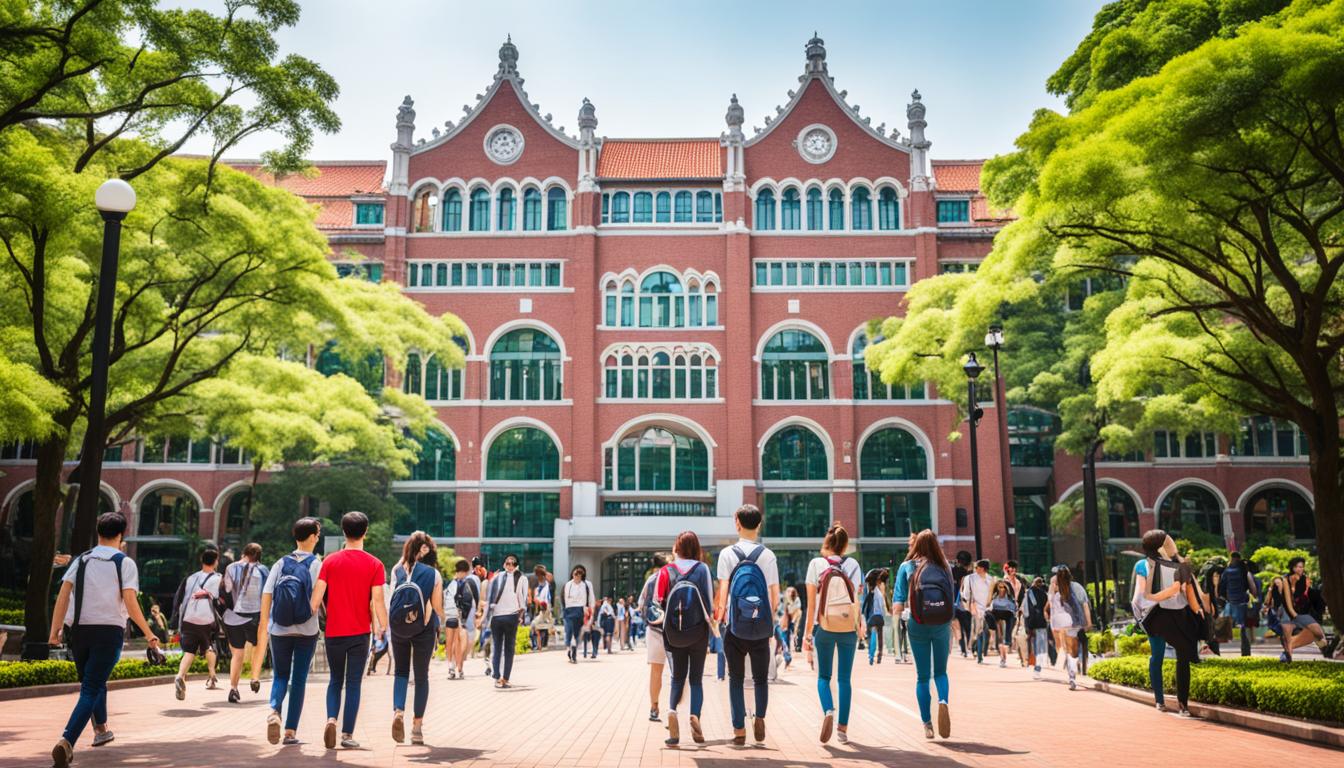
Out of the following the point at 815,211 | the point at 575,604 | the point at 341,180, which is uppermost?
the point at 341,180

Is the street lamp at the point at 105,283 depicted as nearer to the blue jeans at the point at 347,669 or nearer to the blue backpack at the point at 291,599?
the blue backpack at the point at 291,599

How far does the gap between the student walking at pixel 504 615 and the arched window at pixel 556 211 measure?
30.2 metres

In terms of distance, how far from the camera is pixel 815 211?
4416 cm

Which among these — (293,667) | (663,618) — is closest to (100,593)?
(293,667)

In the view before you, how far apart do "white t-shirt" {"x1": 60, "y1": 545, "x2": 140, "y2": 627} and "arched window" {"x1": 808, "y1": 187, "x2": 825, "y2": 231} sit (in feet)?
124

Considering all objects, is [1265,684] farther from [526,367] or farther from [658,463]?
[526,367]

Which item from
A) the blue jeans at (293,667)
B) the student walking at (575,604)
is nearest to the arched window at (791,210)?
the student walking at (575,604)

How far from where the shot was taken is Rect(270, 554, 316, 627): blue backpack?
27.2ft

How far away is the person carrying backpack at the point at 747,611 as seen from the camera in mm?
8297

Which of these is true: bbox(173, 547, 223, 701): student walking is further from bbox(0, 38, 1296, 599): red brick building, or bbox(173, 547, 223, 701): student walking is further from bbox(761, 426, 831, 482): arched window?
bbox(761, 426, 831, 482): arched window

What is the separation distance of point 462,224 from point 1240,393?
3037 cm

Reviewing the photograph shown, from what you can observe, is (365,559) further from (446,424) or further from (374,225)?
(374,225)

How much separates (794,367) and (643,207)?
28.0ft

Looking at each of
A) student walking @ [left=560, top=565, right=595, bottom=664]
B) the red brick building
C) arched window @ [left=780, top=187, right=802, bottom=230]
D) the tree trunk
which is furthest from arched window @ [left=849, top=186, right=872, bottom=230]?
the tree trunk
